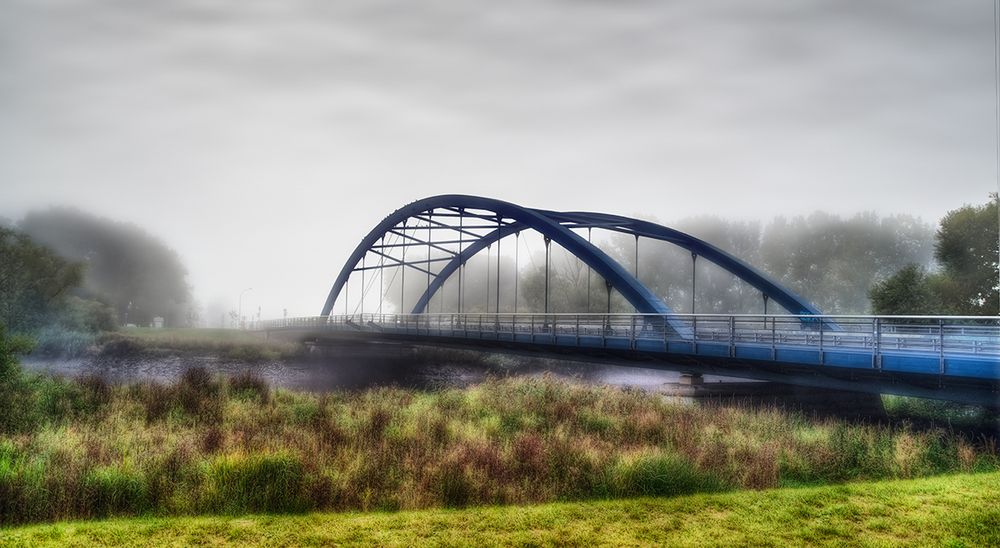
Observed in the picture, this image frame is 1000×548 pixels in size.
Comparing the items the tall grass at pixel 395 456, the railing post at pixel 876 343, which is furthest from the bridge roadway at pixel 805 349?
the tall grass at pixel 395 456

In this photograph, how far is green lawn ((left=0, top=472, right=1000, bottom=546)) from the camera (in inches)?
316

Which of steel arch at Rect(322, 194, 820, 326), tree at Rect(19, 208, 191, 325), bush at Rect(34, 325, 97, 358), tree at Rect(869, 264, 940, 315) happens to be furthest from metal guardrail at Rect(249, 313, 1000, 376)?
tree at Rect(19, 208, 191, 325)

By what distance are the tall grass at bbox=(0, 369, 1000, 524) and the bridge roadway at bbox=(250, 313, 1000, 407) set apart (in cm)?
146

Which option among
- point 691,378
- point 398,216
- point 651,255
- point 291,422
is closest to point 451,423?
point 291,422

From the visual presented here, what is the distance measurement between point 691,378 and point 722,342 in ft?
12.1

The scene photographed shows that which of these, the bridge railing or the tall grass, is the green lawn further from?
the bridge railing

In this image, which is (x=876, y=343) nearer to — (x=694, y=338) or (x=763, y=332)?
(x=763, y=332)

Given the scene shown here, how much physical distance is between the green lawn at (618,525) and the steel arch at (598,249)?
17124 millimetres

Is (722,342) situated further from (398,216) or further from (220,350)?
(220,350)

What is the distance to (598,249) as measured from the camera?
31.8 meters

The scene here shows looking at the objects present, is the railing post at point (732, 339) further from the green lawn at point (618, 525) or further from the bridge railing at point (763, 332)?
the green lawn at point (618, 525)

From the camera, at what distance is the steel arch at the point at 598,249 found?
29.5 m

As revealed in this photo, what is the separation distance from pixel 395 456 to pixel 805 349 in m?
12.0

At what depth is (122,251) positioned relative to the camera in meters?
60.0
